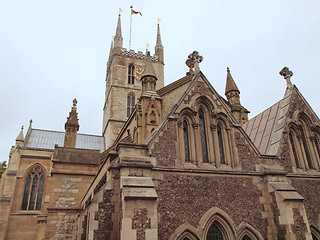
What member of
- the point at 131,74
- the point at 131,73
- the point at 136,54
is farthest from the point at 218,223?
the point at 136,54

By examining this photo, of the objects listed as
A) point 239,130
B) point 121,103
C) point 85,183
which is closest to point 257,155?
point 239,130

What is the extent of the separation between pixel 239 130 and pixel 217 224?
11.9ft

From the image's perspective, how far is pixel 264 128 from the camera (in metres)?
12.3

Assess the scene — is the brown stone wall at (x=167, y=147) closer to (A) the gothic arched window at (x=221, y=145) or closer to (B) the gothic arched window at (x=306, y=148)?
(A) the gothic arched window at (x=221, y=145)

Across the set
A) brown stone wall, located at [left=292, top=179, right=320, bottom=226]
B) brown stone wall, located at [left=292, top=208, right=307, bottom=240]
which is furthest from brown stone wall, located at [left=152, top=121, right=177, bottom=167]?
brown stone wall, located at [left=292, top=179, right=320, bottom=226]

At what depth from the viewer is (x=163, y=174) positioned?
329 inches

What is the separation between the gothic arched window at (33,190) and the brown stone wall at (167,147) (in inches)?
878

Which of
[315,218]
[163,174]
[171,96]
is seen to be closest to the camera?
[163,174]

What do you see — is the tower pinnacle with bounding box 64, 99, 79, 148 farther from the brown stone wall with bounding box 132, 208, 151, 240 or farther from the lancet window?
the brown stone wall with bounding box 132, 208, 151, 240

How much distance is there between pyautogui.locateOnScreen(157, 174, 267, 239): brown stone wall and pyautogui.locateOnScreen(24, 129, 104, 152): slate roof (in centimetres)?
2659

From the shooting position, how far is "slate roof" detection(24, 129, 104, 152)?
31461mm

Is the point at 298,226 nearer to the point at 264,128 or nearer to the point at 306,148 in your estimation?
the point at 306,148

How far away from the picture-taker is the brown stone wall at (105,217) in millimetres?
7324

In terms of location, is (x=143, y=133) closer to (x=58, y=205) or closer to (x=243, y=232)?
(x=58, y=205)
